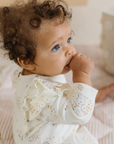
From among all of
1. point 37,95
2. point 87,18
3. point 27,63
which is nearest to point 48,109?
point 37,95

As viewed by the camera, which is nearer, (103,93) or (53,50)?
(53,50)

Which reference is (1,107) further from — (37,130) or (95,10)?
(95,10)

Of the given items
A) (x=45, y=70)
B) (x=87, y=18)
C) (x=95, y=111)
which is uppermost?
(x=45, y=70)

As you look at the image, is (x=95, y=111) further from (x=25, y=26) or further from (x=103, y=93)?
(x=25, y=26)

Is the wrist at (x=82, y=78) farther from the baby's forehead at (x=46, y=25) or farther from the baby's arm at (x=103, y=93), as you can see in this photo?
the baby's arm at (x=103, y=93)

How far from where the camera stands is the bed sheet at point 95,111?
83 cm

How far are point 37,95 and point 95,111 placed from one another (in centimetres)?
45

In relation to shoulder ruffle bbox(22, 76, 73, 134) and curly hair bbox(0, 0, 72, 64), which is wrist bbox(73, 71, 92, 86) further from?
curly hair bbox(0, 0, 72, 64)

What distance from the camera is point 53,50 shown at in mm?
614

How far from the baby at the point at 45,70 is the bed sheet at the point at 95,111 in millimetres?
210

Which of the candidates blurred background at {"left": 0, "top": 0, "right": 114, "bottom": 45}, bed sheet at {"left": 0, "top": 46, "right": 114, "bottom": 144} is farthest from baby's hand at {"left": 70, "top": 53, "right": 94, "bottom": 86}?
blurred background at {"left": 0, "top": 0, "right": 114, "bottom": 45}

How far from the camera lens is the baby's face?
590 millimetres

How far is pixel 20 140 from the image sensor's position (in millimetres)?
696

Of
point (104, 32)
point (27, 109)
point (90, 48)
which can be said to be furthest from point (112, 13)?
point (27, 109)
